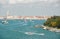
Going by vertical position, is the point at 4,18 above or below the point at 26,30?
above

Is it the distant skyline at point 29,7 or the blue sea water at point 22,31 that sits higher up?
the distant skyline at point 29,7

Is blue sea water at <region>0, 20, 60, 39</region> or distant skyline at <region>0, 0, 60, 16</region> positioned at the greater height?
distant skyline at <region>0, 0, 60, 16</region>

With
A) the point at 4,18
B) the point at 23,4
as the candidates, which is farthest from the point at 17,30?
A: the point at 23,4

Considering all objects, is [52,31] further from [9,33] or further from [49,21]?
[9,33]
